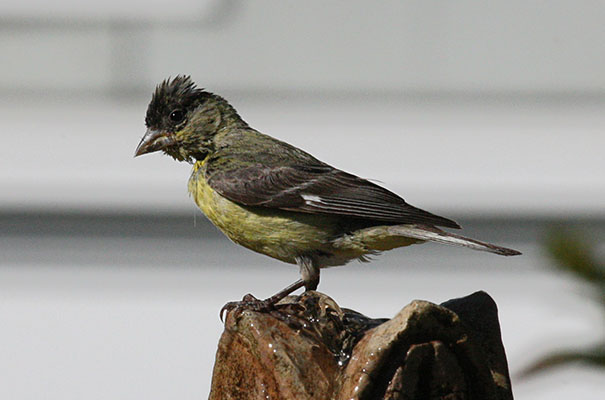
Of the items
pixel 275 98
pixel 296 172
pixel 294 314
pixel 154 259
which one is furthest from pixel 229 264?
pixel 294 314

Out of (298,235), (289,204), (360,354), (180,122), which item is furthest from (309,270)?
(360,354)

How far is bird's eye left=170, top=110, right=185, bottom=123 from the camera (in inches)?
155

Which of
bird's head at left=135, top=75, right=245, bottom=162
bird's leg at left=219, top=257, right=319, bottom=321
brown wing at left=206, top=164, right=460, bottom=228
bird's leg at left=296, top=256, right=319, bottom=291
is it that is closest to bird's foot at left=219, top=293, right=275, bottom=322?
bird's leg at left=219, top=257, right=319, bottom=321

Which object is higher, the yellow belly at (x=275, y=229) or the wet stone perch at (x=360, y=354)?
the yellow belly at (x=275, y=229)

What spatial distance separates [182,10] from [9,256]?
Answer: 6.67ft

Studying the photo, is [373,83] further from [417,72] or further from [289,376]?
[289,376]

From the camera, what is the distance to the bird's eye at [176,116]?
3.95 m

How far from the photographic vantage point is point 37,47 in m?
7.13

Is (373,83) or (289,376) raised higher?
(373,83)

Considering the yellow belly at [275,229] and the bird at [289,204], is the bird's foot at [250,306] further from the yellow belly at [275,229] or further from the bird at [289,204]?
the yellow belly at [275,229]

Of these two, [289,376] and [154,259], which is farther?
[154,259]

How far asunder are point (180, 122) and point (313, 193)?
2.08 ft

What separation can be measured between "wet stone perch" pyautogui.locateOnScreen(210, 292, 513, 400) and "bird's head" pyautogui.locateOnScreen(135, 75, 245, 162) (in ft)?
3.77

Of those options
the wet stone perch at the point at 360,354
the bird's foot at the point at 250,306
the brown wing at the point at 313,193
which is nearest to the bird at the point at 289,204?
the brown wing at the point at 313,193
